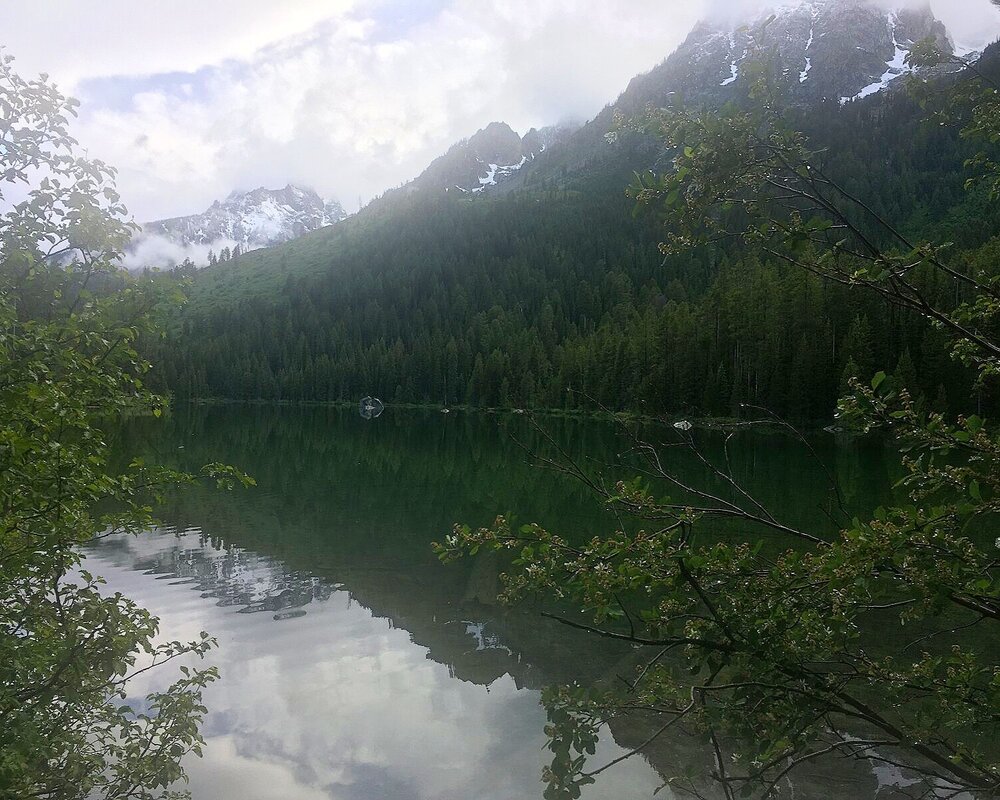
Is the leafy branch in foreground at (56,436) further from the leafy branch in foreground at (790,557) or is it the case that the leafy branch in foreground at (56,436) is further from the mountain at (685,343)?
the leafy branch in foreground at (790,557)

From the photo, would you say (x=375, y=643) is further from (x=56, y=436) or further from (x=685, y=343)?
(x=685, y=343)

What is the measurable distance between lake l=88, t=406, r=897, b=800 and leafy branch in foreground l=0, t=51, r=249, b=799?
11.5 ft

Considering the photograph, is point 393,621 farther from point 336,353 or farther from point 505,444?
point 336,353

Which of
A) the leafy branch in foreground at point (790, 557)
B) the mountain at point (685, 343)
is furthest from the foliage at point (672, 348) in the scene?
the leafy branch in foreground at point (790, 557)

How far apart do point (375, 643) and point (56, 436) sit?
31.7 feet

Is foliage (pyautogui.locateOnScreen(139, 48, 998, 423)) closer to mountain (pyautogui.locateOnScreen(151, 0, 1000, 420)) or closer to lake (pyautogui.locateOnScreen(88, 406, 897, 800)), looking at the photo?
mountain (pyautogui.locateOnScreen(151, 0, 1000, 420))

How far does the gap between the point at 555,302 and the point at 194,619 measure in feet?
604

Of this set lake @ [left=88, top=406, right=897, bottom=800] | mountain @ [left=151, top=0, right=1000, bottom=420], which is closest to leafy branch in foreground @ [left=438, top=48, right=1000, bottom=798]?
mountain @ [left=151, top=0, right=1000, bottom=420]

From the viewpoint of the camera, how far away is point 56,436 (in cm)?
579

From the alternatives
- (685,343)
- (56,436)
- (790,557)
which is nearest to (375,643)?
(56,436)

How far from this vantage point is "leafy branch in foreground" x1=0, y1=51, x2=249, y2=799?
4957 millimetres

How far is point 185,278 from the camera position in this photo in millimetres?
6121

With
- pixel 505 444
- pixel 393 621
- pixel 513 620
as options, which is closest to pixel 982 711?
pixel 513 620

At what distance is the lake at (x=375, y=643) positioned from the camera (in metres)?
9.26
